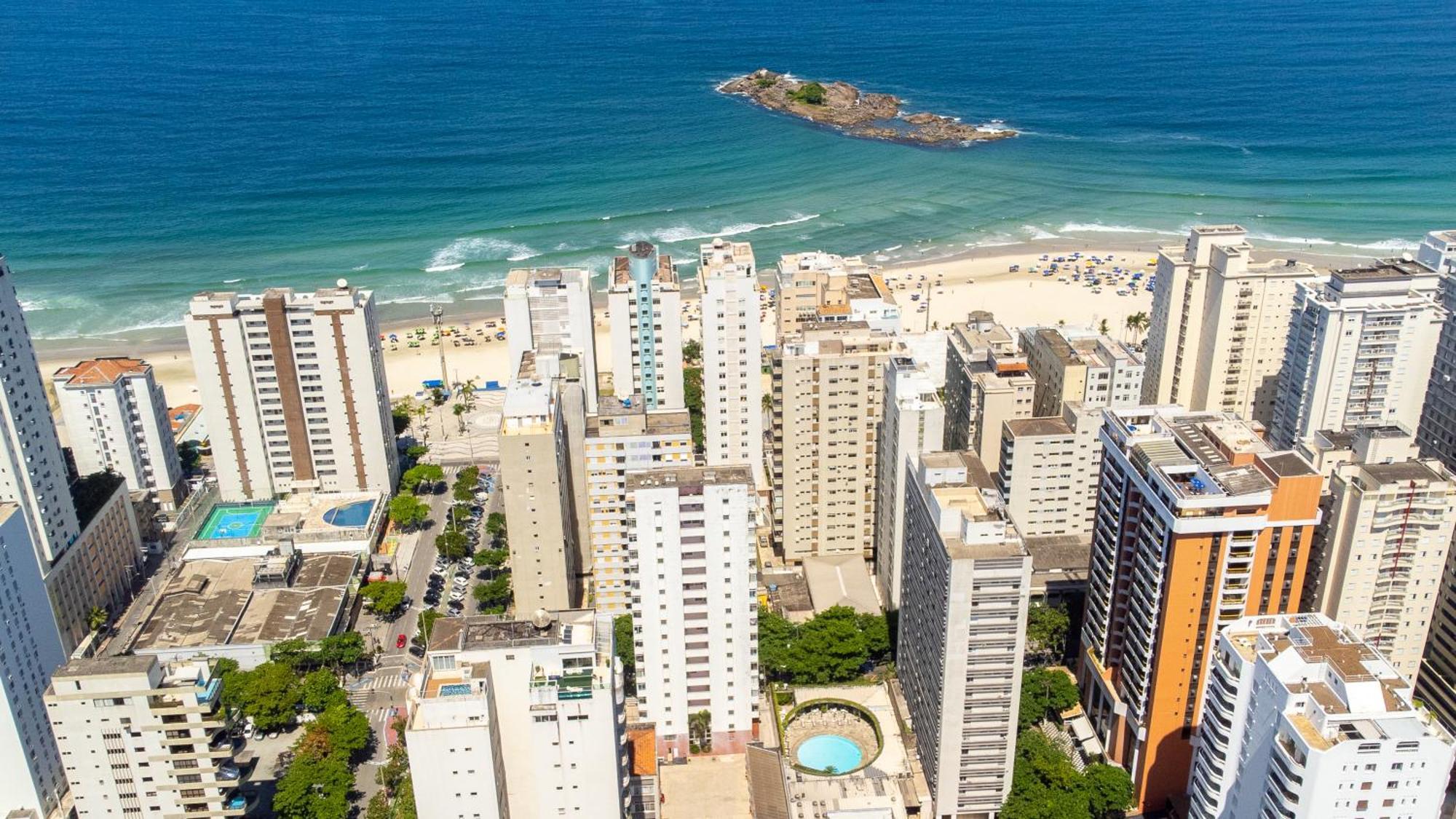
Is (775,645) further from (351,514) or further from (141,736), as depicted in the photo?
(351,514)

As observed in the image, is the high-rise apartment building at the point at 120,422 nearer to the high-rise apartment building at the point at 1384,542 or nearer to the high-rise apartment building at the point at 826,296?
the high-rise apartment building at the point at 826,296

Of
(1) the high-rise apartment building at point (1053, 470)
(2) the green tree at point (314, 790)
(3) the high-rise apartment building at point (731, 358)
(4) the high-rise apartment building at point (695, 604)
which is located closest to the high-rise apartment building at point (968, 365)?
(1) the high-rise apartment building at point (1053, 470)

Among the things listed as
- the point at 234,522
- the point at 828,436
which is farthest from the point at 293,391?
the point at 828,436

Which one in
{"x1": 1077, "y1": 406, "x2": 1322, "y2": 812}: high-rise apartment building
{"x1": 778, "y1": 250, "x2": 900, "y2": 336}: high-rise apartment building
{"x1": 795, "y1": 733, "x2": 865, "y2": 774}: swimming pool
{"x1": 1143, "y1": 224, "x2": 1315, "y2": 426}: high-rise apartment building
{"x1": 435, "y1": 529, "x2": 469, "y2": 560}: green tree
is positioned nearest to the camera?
{"x1": 1077, "y1": 406, "x2": 1322, "y2": 812}: high-rise apartment building

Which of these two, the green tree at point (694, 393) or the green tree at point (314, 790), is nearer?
the green tree at point (314, 790)

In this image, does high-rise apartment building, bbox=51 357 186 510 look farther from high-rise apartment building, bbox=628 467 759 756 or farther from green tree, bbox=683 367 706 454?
high-rise apartment building, bbox=628 467 759 756

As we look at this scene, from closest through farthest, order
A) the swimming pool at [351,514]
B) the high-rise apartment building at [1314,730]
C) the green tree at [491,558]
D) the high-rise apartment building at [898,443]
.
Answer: the high-rise apartment building at [1314,730]
the high-rise apartment building at [898,443]
the green tree at [491,558]
the swimming pool at [351,514]

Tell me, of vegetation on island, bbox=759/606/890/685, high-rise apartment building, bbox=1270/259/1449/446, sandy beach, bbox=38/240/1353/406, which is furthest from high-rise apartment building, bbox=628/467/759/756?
sandy beach, bbox=38/240/1353/406

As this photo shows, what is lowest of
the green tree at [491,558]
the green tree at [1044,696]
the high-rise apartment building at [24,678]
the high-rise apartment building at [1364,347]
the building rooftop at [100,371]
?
the green tree at [1044,696]
